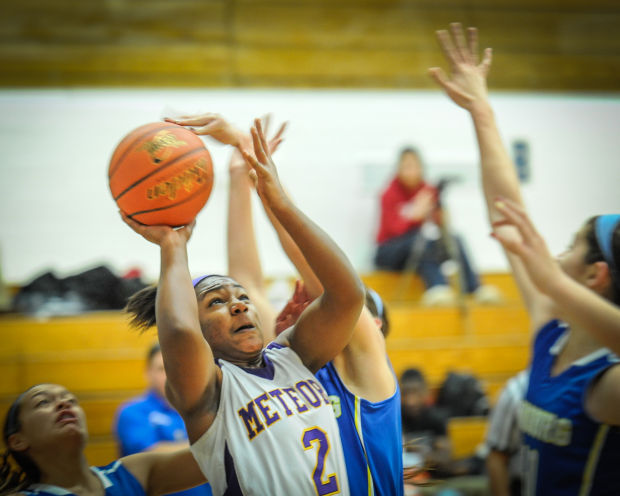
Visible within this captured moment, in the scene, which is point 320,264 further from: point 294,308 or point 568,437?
point 568,437

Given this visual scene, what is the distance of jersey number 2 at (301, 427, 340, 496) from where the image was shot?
1730 millimetres

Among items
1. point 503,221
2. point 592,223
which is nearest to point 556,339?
point 592,223

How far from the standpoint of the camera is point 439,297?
19.4 feet

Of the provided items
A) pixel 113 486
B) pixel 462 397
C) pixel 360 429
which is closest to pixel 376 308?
pixel 360 429

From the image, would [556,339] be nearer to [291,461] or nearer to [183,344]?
[291,461]

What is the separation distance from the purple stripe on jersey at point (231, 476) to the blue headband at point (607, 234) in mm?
1170

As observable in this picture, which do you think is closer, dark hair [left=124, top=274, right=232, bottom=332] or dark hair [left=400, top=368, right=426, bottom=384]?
dark hair [left=124, top=274, right=232, bottom=332]

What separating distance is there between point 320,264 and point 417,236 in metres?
4.54

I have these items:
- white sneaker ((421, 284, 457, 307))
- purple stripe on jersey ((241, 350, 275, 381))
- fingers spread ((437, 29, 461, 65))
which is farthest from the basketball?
white sneaker ((421, 284, 457, 307))

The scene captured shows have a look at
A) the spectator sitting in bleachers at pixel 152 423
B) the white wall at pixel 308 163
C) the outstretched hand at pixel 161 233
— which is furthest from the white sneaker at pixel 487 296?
the outstretched hand at pixel 161 233

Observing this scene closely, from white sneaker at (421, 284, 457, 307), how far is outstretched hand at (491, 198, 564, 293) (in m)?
4.12

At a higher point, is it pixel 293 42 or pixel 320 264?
pixel 293 42

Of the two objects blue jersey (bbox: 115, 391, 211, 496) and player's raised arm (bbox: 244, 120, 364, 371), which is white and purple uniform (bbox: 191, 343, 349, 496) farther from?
blue jersey (bbox: 115, 391, 211, 496)

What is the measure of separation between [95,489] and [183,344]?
800 mm
